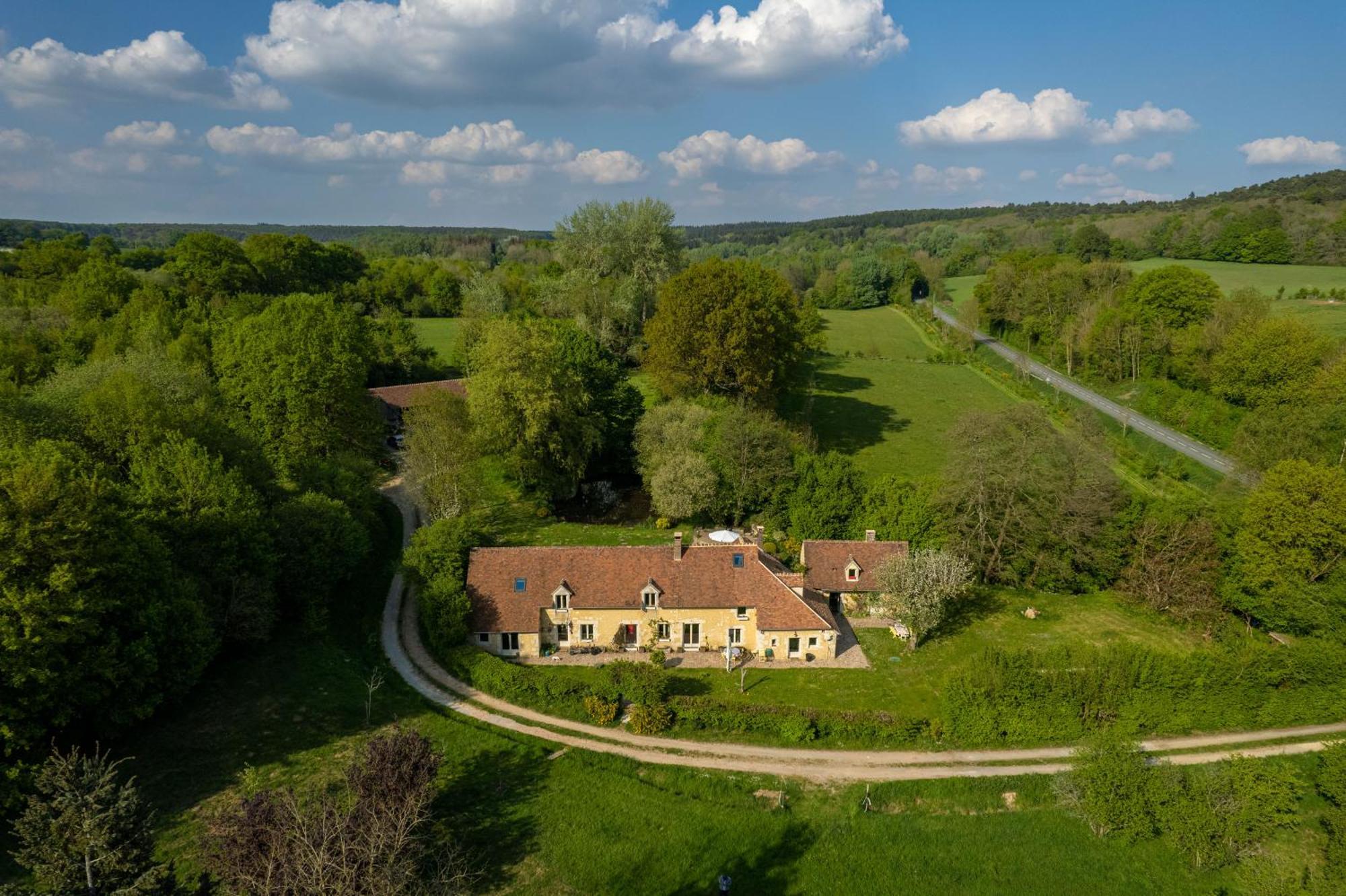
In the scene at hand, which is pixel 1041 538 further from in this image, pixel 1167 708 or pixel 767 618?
pixel 767 618

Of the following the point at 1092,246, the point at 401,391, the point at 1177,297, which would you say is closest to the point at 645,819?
the point at 401,391

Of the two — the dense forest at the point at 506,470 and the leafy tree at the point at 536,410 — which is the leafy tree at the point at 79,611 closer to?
the dense forest at the point at 506,470

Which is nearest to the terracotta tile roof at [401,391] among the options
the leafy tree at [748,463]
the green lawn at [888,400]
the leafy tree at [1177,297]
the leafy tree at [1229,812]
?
the leafy tree at [748,463]

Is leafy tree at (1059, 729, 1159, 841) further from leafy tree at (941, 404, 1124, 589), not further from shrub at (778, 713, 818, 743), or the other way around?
leafy tree at (941, 404, 1124, 589)

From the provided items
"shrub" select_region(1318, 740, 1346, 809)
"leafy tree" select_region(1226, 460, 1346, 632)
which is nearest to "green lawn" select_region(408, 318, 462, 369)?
"leafy tree" select_region(1226, 460, 1346, 632)

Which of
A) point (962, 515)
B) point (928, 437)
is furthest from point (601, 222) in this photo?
point (962, 515)

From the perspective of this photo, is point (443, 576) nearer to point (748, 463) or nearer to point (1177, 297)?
point (748, 463)
